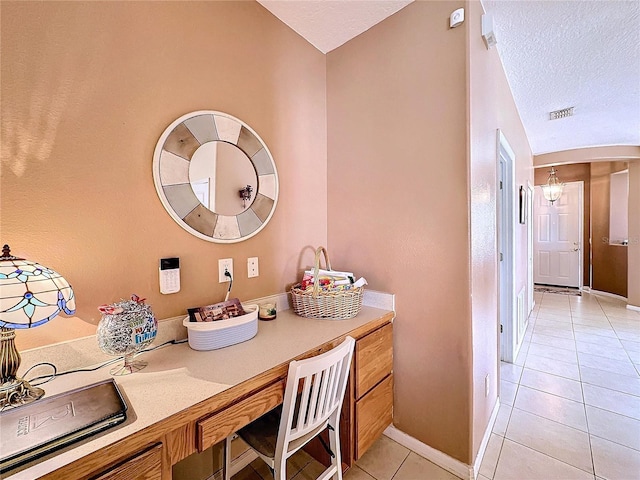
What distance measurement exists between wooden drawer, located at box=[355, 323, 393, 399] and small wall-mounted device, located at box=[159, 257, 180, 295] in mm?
934

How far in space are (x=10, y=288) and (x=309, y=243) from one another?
1.45 meters

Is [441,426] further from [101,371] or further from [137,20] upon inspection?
[137,20]

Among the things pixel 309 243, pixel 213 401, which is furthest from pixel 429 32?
pixel 213 401

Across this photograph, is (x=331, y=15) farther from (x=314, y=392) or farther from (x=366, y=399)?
(x=366, y=399)

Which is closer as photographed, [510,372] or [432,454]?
[432,454]

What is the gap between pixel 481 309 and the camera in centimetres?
164

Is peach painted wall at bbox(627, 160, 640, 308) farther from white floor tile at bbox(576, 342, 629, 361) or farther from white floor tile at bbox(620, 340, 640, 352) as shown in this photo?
white floor tile at bbox(576, 342, 629, 361)

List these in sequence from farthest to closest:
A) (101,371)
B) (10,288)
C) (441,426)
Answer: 1. (441,426)
2. (101,371)
3. (10,288)

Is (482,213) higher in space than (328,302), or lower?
higher

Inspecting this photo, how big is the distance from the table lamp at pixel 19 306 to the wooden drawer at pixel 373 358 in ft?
3.98

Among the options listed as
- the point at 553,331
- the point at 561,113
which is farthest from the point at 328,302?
the point at 561,113

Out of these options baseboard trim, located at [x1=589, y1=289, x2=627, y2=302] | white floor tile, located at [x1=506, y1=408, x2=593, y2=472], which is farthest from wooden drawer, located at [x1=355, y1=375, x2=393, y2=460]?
baseboard trim, located at [x1=589, y1=289, x2=627, y2=302]

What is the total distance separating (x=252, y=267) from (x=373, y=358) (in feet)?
2.79

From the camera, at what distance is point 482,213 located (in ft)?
5.38
